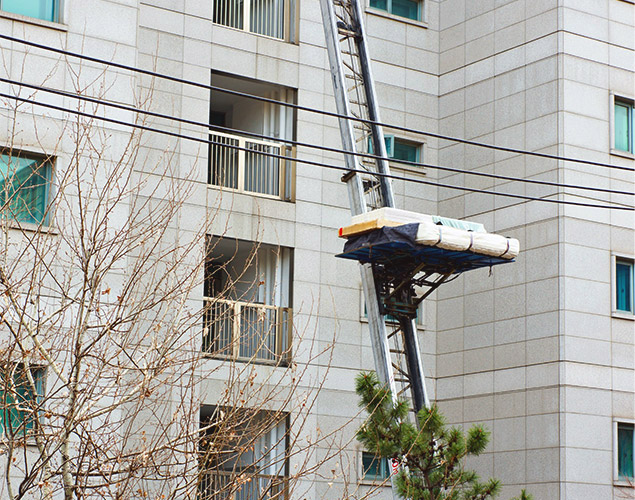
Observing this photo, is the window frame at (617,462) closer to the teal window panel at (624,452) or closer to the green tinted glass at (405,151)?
→ the teal window panel at (624,452)

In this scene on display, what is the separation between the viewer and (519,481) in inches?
1023

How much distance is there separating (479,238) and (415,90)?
10009mm

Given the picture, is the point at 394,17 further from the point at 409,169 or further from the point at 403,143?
the point at 409,169

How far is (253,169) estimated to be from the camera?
91.7ft

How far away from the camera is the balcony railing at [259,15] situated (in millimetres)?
28156

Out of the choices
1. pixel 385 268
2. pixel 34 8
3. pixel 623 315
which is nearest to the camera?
pixel 385 268

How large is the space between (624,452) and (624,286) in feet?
12.3

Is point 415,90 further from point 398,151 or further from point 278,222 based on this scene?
point 278,222

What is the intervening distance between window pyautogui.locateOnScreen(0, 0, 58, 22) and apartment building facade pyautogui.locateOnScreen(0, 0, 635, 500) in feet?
8.36

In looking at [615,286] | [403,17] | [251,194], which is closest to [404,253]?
[251,194]

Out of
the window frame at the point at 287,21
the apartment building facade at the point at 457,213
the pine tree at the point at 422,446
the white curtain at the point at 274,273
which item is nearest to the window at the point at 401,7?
the apartment building facade at the point at 457,213

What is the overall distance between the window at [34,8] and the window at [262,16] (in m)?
6.06

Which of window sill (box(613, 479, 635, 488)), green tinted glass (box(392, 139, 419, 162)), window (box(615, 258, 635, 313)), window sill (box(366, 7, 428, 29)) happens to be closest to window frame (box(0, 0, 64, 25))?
window sill (box(366, 7, 428, 29))

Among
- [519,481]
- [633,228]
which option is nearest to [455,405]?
[519,481]
